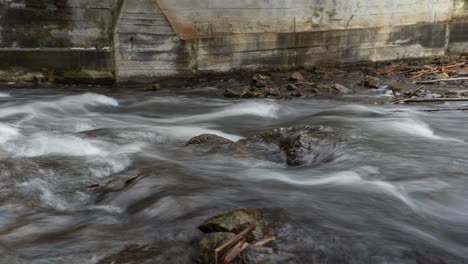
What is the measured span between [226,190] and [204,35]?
7001 mm

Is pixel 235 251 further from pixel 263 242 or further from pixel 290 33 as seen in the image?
pixel 290 33

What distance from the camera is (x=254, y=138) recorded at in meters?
5.91

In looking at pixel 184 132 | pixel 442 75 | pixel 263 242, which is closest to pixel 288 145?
pixel 184 132

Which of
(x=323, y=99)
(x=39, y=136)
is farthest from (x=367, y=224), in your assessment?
(x=323, y=99)

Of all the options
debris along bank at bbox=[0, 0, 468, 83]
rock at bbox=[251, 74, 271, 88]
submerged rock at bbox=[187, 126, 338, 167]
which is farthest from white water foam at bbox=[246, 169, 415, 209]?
debris along bank at bbox=[0, 0, 468, 83]

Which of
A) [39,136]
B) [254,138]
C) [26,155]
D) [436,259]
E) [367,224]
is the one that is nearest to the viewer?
[436,259]

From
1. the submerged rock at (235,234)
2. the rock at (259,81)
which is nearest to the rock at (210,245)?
the submerged rock at (235,234)

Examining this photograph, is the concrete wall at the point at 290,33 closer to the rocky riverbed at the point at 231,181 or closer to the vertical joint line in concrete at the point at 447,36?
the vertical joint line in concrete at the point at 447,36

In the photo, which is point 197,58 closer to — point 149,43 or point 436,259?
point 149,43

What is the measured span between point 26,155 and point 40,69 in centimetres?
473

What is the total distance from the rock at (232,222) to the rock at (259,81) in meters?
7.05

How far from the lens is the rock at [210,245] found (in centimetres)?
283

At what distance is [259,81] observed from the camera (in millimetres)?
10227

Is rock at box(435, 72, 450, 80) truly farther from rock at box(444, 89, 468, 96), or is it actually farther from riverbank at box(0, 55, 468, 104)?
rock at box(444, 89, 468, 96)
